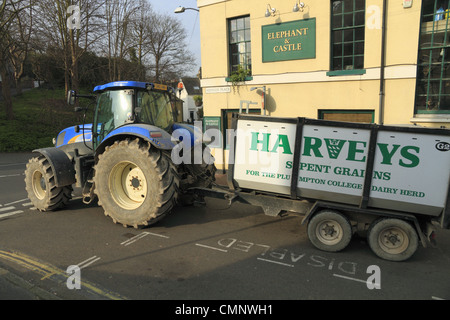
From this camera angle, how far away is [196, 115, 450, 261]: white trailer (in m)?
4.25

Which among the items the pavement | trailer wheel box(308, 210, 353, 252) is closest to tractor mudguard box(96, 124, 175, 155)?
the pavement

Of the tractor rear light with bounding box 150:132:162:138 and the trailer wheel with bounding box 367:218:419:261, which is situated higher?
the tractor rear light with bounding box 150:132:162:138

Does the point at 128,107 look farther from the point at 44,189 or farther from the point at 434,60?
the point at 434,60

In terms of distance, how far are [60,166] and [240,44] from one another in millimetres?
6875

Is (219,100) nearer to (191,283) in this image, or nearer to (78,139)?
(78,139)

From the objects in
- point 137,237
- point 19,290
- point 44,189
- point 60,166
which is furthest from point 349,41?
point 19,290

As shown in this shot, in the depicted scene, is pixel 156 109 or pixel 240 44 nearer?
pixel 156 109

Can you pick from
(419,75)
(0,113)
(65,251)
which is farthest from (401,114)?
(0,113)

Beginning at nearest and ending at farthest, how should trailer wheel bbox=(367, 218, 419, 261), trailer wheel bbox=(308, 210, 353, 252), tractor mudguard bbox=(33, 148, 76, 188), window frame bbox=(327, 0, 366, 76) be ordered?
trailer wheel bbox=(367, 218, 419, 261), trailer wheel bbox=(308, 210, 353, 252), tractor mudguard bbox=(33, 148, 76, 188), window frame bbox=(327, 0, 366, 76)

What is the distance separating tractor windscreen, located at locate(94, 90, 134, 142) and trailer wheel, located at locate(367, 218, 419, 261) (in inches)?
183

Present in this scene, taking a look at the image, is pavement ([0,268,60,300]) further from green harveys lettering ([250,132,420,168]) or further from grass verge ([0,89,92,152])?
grass verge ([0,89,92,152])

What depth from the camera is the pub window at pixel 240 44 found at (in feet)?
33.8

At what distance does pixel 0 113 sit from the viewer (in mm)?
21250

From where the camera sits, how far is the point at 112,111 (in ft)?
20.4
